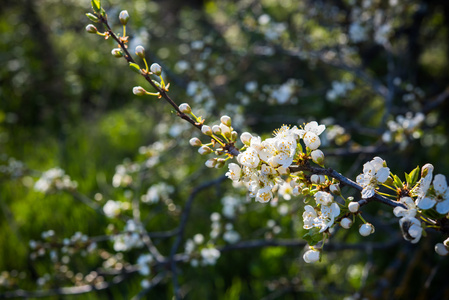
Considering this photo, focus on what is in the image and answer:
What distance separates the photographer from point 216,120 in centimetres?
286


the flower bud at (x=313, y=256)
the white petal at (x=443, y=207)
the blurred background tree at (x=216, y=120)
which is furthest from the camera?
the blurred background tree at (x=216, y=120)

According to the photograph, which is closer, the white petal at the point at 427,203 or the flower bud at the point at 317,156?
the white petal at the point at 427,203

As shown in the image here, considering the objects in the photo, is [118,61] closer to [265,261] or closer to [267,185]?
[265,261]

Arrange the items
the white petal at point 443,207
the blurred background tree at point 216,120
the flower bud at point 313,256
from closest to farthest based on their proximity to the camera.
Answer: the white petal at point 443,207 < the flower bud at point 313,256 < the blurred background tree at point 216,120

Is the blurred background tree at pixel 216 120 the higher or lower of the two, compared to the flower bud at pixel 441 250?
lower

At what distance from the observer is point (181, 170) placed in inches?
135

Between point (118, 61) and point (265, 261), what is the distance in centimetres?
337

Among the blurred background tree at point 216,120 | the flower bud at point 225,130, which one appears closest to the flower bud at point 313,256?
the flower bud at point 225,130

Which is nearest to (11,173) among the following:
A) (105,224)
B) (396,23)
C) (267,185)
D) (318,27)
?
(105,224)

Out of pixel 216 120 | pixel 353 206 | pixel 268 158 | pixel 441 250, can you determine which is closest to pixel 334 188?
pixel 353 206

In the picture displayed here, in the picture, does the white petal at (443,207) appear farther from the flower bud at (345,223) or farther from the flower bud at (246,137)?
the flower bud at (246,137)

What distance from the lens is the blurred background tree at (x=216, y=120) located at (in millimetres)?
2217

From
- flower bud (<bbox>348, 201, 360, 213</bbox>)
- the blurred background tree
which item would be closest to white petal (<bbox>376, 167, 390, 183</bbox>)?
flower bud (<bbox>348, 201, 360, 213</bbox>)

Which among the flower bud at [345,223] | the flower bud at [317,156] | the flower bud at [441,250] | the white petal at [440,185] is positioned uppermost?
the white petal at [440,185]
